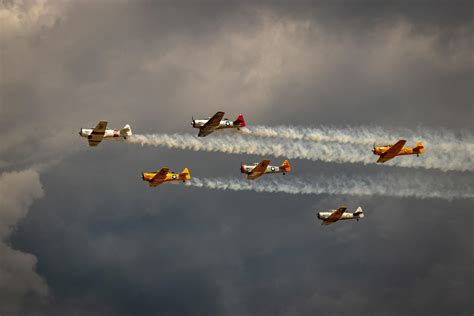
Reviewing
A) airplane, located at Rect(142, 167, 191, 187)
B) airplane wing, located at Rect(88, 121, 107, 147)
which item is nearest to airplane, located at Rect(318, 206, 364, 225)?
airplane, located at Rect(142, 167, 191, 187)

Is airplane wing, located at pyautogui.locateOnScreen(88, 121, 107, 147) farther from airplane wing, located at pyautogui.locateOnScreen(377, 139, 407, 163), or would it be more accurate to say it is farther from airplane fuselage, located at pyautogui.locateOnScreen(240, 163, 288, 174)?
airplane wing, located at pyautogui.locateOnScreen(377, 139, 407, 163)

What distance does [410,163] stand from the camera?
366ft

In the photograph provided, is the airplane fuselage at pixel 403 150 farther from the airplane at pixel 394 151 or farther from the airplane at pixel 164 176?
the airplane at pixel 164 176

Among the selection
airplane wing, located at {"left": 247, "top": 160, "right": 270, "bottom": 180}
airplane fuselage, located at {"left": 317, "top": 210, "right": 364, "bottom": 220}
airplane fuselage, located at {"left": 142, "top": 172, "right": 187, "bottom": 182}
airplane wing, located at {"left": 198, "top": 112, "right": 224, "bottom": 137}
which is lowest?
airplane fuselage, located at {"left": 317, "top": 210, "right": 364, "bottom": 220}

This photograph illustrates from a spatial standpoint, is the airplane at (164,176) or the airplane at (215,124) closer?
the airplane at (215,124)

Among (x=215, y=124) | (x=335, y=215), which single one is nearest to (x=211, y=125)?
(x=215, y=124)

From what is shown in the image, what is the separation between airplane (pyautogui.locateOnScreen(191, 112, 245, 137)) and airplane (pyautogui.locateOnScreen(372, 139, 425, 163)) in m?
14.2

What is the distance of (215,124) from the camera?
107688 millimetres

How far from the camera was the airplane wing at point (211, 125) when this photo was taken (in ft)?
350

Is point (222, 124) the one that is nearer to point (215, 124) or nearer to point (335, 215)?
point (215, 124)

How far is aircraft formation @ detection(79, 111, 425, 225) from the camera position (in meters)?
107

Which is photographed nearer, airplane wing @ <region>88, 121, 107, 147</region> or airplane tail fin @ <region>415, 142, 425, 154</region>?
airplane wing @ <region>88, 121, 107, 147</region>

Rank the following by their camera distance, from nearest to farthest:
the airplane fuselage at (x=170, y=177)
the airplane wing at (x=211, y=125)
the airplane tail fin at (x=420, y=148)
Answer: the airplane wing at (x=211, y=125), the airplane tail fin at (x=420, y=148), the airplane fuselage at (x=170, y=177)

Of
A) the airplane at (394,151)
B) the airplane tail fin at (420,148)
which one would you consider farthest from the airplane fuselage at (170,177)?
the airplane tail fin at (420,148)
